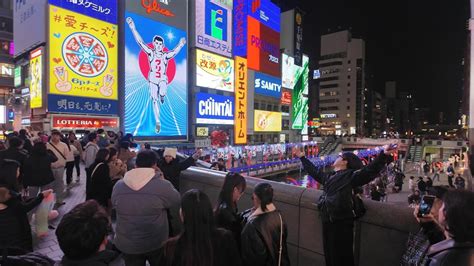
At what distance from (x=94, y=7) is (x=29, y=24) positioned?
180 inches

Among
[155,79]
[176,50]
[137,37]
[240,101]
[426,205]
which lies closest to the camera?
[426,205]

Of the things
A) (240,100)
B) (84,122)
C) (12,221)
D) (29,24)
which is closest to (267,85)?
(240,100)

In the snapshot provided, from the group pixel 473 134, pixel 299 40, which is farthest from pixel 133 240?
pixel 299 40

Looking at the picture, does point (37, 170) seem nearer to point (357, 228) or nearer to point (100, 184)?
point (100, 184)

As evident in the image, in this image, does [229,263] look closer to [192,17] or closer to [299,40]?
[192,17]

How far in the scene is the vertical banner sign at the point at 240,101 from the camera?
1378 inches

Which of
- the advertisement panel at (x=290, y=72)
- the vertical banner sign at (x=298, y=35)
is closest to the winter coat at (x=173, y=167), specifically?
the advertisement panel at (x=290, y=72)

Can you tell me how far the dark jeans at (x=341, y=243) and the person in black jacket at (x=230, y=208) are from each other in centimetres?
99

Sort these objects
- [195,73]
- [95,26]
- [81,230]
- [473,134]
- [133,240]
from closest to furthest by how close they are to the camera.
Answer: [81,230] < [133,240] < [473,134] < [95,26] < [195,73]

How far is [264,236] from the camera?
2.29 metres

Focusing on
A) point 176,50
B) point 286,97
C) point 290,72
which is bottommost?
point 286,97

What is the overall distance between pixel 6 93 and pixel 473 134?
41656 mm

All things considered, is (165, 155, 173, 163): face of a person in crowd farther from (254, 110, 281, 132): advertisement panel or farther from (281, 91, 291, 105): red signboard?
(281, 91, 291, 105): red signboard

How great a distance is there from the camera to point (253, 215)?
94.3 inches
